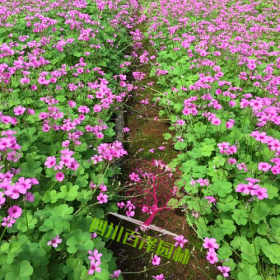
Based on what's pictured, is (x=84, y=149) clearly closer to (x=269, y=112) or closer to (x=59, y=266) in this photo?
(x=59, y=266)

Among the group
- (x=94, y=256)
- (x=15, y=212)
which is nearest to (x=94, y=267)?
(x=94, y=256)

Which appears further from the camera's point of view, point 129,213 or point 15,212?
point 129,213

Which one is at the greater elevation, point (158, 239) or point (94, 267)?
point (94, 267)

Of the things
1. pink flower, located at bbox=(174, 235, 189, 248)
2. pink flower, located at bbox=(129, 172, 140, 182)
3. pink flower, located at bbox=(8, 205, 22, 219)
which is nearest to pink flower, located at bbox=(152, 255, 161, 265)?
pink flower, located at bbox=(174, 235, 189, 248)

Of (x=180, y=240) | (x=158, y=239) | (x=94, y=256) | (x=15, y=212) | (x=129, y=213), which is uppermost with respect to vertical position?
(x=15, y=212)

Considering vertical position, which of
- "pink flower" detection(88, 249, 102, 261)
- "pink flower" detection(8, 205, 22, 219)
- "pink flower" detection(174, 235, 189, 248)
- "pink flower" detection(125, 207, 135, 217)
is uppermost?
"pink flower" detection(8, 205, 22, 219)

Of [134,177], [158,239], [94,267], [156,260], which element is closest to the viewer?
[94,267]

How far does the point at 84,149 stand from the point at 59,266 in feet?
→ 4.00

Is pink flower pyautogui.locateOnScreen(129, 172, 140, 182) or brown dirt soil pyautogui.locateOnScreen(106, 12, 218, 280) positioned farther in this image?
pink flower pyautogui.locateOnScreen(129, 172, 140, 182)

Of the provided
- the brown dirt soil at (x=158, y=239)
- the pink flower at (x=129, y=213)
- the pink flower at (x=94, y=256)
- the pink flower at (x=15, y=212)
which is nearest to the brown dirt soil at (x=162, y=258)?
the brown dirt soil at (x=158, y=239)

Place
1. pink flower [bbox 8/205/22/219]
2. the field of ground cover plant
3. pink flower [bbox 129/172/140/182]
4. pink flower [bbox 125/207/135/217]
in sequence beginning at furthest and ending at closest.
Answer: pink flower [bbox 129/172/140/182] → pink flower [bbox 125/207/135/217] → the field of ground cover plant → pink flower [bbox 8/205/22/219]

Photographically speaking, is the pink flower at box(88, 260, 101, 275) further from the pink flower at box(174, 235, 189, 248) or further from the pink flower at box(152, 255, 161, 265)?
the pink flower at box(174, 235, 189, 248)

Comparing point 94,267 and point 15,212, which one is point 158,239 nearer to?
point 94,267

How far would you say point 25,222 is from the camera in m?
1.91
